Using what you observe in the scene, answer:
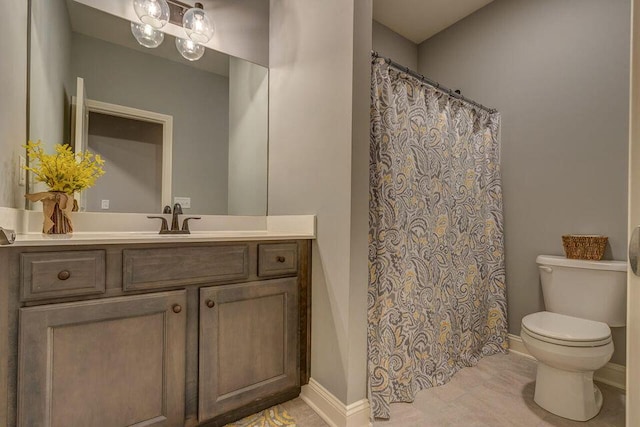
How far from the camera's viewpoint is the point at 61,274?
1030 mm

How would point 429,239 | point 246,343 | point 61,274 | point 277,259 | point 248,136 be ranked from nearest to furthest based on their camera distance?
1. point 61,274
2. point 246,343
3. point 277,259
4. point 429,239
5. point 248,136

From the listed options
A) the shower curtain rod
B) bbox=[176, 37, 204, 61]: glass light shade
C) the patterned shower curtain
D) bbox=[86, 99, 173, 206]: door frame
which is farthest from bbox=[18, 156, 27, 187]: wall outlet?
the shower curtain rod

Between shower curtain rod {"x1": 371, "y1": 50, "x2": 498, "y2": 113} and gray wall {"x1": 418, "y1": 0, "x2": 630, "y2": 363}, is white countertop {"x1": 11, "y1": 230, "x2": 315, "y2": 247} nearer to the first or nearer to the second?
shower curtain rod {"x1": 371, "y1": 50, "x2": 498, "y2": 113}

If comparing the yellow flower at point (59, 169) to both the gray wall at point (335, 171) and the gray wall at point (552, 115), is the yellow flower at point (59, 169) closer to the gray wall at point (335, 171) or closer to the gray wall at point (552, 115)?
the gray wall at point (335, 171)

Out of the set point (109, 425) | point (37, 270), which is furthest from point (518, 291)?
point (37, 270)

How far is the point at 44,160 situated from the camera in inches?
50.0

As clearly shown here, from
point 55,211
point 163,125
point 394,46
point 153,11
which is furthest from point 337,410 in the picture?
point 394,46

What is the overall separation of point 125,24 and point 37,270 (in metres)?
1.35

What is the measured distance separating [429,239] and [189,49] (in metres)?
1.81

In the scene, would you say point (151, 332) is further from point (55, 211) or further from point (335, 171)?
point (335, 171)

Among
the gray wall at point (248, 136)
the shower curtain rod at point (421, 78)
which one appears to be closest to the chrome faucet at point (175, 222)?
the gray wall at point (248, 136)

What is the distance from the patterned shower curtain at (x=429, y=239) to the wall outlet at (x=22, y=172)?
156 cm

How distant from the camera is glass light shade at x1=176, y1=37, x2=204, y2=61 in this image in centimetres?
178

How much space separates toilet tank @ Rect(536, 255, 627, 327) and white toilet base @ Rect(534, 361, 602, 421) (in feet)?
1.31
